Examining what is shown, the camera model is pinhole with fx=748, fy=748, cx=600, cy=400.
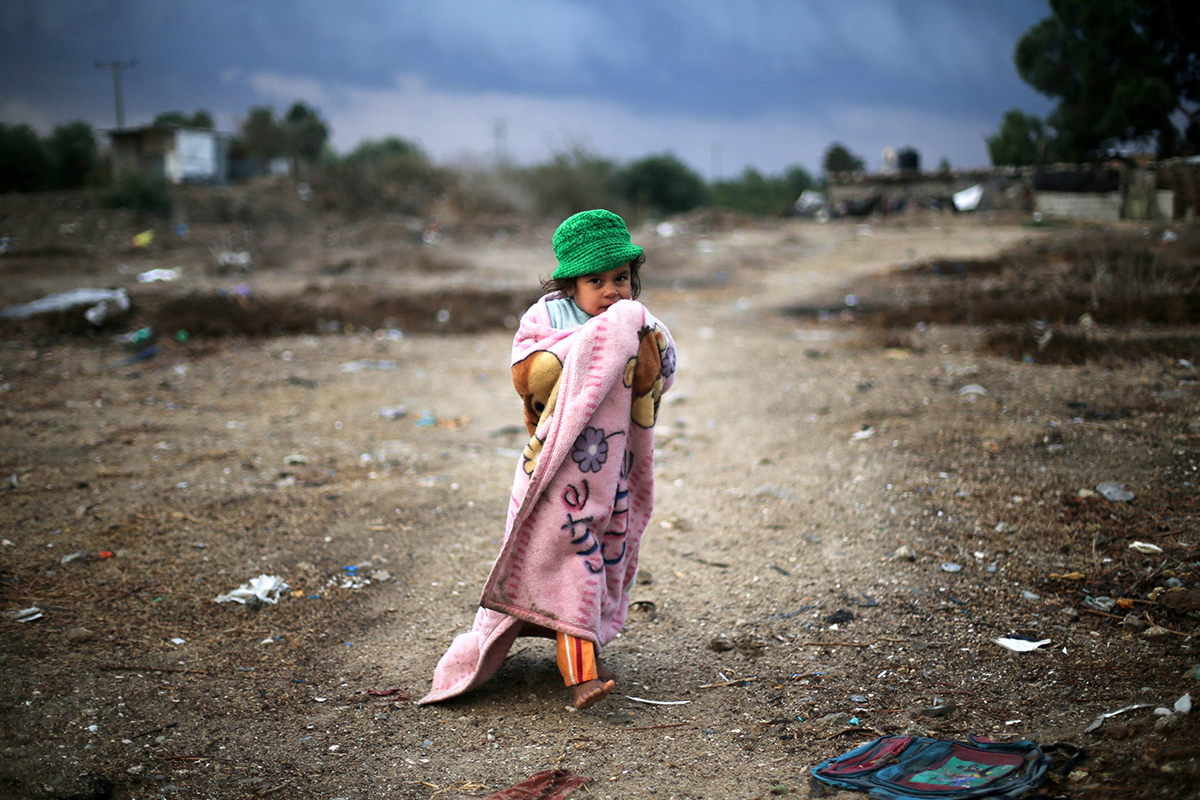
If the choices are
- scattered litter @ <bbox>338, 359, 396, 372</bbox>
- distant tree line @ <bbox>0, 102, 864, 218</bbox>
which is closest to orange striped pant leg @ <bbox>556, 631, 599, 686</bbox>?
scattered litter @ <bbox>338, 359, 396, 372</bbox>

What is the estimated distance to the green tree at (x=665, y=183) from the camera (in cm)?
3547

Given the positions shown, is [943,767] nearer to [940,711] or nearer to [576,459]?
[940,711]

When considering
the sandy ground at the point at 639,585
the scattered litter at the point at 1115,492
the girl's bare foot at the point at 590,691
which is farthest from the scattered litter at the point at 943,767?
the scattered litter at the point at 1115,492

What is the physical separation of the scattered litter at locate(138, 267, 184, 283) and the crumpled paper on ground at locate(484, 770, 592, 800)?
1063cm

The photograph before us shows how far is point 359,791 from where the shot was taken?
6.17 feet

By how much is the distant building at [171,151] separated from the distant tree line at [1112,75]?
25.2 metres

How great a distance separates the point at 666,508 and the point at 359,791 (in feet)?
7.73

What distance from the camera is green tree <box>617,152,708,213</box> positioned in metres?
35.5

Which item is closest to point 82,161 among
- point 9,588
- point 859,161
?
point 9,588

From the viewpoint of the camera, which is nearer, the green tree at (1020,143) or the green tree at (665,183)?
the green tree at (1020,143)

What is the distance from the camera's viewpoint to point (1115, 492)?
3.35m

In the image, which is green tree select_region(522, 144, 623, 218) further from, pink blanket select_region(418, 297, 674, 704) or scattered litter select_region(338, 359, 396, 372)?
pink blanket select_region(418, 297, 674, 704)

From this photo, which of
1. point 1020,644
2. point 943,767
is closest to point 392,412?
point 1020,644

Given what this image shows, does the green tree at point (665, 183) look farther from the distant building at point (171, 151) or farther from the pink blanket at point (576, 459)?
the pink blanket at point (576, 459)
